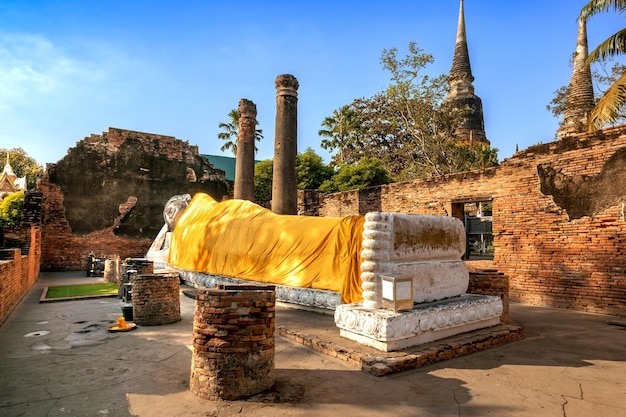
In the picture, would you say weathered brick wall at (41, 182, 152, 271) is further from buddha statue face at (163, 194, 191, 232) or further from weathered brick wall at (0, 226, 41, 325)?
weathered brick wall at (0, 226, 41, 325)

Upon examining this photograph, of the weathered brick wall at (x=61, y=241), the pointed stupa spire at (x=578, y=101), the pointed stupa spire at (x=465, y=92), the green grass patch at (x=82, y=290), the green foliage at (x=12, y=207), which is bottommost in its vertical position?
the green grass patch at (x=82, y=290)

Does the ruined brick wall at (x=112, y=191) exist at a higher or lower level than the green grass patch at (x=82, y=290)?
higher

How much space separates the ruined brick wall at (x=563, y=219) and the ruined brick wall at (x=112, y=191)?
1195 cm

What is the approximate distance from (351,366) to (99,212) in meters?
13.9

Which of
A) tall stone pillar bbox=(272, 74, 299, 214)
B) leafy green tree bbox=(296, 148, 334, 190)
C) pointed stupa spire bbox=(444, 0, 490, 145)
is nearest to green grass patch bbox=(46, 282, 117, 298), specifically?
tall stone pillar bbox=(272, 74, 299, 214)

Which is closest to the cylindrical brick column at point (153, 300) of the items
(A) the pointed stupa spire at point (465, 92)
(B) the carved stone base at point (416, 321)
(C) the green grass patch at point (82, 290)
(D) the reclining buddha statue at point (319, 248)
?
(D) the reclining buddha statue at point (319, 248)

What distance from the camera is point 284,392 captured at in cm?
324

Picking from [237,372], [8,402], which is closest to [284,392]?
[237,372]

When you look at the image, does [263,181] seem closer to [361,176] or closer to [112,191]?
[361,176]

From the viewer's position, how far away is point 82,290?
887 centimetres

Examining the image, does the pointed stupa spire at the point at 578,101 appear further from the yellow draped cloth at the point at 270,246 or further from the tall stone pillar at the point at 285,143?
the yellow draped cloth at the point at 270,246

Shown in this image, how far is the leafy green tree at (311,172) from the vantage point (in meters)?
21.5

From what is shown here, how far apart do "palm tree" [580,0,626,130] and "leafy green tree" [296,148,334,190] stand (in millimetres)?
14612

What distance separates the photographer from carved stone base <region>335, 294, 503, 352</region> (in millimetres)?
4078
